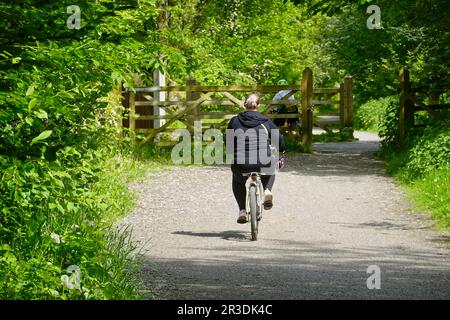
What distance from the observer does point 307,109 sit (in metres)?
24.7

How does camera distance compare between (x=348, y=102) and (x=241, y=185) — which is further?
(x=348, y=102)

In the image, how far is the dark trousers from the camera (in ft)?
41.3

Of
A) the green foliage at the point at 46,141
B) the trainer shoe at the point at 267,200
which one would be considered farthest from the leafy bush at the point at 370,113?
the green foliage at the point at 46,141

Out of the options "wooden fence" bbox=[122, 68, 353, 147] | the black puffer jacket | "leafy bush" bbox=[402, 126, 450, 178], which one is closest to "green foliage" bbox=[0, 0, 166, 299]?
the black puffer jacket

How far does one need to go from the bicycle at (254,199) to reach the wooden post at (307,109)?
12470mm

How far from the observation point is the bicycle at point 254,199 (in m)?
12.0

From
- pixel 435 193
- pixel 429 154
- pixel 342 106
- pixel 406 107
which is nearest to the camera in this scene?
pixel 435 193

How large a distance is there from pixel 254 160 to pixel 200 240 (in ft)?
4.07

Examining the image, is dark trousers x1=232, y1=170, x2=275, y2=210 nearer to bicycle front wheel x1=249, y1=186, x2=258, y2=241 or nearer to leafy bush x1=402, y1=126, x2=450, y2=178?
bicycle front wheel x1=249, y1=186, x2=258, y2=241

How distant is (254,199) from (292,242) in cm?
72

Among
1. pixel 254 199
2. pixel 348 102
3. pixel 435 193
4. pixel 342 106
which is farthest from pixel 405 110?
pixel 254 199

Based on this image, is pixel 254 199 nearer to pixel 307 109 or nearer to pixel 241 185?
pixel 241 185

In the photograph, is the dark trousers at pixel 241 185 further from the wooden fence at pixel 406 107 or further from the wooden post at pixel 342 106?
the wooden post at pixel 342 106

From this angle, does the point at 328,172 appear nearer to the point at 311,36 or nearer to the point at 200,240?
the point at 200,240
